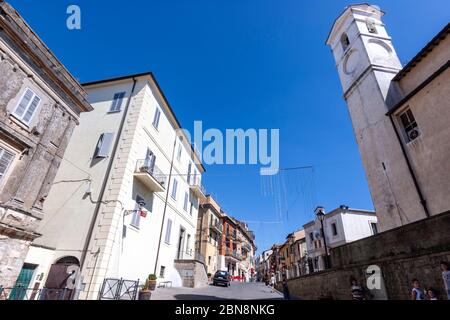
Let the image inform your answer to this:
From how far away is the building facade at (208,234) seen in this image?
29.8 metres

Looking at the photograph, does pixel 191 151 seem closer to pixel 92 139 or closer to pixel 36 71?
pixel 92 139

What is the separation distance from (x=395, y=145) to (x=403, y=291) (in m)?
7.83

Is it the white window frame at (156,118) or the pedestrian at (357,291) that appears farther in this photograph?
the white window frame at (156,118)

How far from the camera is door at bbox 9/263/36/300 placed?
809 cm

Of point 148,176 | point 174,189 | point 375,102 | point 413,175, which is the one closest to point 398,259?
point 413,175

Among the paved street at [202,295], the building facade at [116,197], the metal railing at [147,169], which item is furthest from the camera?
the metal railing at [147,169]

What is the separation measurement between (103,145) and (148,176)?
3112 millimetres

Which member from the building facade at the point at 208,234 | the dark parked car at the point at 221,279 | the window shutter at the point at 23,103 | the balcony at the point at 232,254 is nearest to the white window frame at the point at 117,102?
the window shutter at the point at 23,103

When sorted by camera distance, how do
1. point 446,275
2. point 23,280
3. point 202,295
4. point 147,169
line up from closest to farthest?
point 446,275, point 23,280, point 202,295, point 147,169

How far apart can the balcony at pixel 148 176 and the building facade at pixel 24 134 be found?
3.71 m

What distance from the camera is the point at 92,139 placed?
44.9ft

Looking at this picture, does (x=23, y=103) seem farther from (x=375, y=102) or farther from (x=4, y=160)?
(x=375, y=102)

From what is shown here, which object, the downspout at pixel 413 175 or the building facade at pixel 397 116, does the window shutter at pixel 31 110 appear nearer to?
the downspout at pixel 413 175

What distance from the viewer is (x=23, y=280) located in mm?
8820
